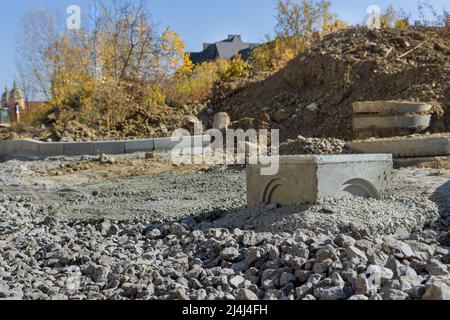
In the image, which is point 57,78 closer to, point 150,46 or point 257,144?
point 150,46

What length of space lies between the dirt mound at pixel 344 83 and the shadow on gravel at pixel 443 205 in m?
5.14

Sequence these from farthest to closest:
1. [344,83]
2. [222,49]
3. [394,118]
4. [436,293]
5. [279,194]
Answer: [222,49] < [344,83] < [394,118] < [279,194] < [436,293]

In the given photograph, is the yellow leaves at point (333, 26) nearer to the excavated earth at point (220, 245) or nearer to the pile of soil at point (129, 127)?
the pile of soil at point (129, 127)

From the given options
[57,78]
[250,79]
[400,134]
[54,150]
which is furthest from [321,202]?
[57,78]

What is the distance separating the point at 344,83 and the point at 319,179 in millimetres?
9106

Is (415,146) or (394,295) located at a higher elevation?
(415,146)

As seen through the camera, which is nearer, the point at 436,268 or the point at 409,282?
the point at 409,282

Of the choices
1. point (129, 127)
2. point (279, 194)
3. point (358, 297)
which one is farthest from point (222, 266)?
point (129, 127)

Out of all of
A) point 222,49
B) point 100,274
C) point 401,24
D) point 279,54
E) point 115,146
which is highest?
point 222,49

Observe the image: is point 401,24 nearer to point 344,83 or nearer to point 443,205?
point 344,83

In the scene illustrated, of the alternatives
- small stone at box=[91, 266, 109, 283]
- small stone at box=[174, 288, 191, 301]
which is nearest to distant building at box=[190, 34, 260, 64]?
small stone at box=[91, 266, 109, 283]

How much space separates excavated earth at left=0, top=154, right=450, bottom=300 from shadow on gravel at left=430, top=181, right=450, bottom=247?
0.05ft

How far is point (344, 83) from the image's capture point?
41.5ft

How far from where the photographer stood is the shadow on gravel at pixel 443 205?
3625mm
